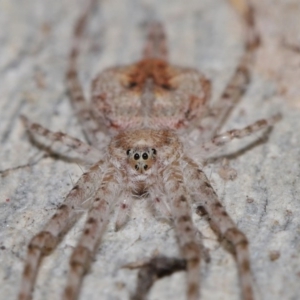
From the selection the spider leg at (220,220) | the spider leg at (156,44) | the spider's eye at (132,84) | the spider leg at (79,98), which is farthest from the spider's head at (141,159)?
the spider leg at (156,44)

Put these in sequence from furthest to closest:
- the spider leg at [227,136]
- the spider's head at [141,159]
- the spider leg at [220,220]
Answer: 1. the spider leg at [227,136]
2. the spider's head at [141,159]
3. the spider leg at [220,220]

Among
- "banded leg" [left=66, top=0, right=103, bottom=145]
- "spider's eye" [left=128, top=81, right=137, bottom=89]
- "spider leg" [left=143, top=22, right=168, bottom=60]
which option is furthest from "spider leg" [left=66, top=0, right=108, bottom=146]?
"spider leg" [left=143, top=22, right=168, bottom=60]

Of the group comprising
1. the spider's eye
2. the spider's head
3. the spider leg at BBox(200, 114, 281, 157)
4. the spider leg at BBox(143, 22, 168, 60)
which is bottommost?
the spider's head

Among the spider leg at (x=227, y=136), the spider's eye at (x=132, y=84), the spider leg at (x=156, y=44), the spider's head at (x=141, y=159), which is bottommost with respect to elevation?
the spider's head at (x=141, y=159)

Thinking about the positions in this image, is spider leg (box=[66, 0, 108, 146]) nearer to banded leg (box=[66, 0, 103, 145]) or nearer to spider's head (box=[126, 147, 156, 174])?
banded leg (box=[66, 0, 103, 145])

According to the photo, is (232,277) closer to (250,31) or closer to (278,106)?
(278,106)

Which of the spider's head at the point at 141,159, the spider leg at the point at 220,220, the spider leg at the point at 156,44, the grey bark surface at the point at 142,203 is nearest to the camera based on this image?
the spider leg at the point at 220,220

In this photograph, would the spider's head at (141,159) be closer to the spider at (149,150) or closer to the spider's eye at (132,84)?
the spider at (149,150)
